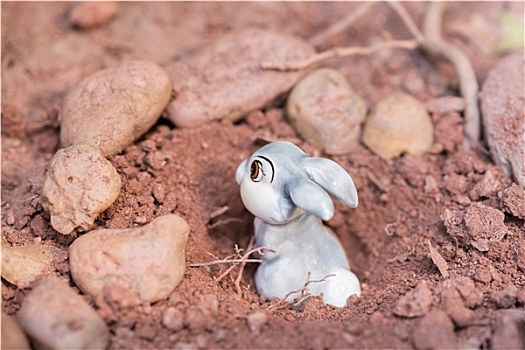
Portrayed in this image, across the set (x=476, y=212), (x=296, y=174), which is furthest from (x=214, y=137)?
(x=476, y=212)

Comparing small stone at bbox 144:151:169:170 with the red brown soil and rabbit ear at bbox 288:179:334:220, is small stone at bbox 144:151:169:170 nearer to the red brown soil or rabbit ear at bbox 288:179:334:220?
the red brown soil

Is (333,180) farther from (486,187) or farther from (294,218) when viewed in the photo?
(486,187)

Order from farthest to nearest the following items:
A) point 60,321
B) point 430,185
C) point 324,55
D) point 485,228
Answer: point 324,55 → point 430,185 → point 485,228 → point 60,321

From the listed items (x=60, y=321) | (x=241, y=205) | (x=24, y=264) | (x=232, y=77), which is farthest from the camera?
(x=232, y=77)

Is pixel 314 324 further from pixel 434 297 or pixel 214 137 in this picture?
pixel 214 137

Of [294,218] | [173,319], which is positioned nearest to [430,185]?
[294,218]

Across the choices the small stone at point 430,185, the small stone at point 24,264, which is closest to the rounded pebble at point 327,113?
the small stone at point 430,185
